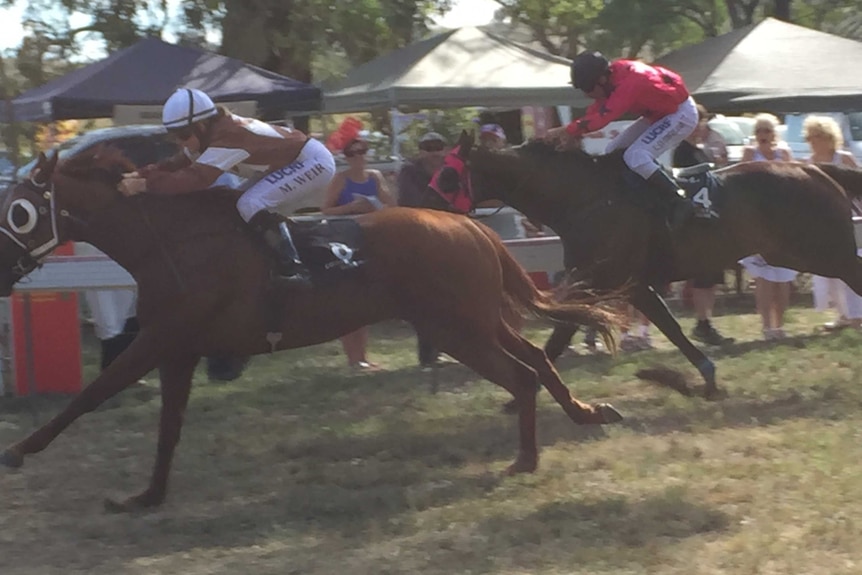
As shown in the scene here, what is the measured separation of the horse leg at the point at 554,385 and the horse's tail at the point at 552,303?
0.62ft

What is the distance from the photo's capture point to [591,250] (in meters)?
8.36

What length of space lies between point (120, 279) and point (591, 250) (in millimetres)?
3111

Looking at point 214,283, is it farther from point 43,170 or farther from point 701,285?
point 701,285

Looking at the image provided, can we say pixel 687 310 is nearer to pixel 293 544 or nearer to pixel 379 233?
pixel 379 233

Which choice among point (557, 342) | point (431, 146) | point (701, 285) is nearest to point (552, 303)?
point (557, 342)

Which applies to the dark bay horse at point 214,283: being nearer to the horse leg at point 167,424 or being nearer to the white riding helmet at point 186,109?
the horse leg at point 167,424

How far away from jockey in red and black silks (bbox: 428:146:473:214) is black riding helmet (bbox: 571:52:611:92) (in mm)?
884

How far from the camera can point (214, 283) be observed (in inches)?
253

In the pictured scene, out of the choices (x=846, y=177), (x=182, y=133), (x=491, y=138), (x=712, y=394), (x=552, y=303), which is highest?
(x=182, y=133)

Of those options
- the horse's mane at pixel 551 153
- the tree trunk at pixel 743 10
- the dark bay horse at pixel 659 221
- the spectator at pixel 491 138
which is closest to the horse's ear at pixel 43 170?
the dark bay horse at pixel 659 221

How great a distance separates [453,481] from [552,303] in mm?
1218

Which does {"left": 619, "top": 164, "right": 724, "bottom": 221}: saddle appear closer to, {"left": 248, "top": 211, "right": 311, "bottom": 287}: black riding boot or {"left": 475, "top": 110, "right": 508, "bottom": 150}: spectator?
{"left": 475, "top": 110, "right": 508, "bottom": 150}: spectator

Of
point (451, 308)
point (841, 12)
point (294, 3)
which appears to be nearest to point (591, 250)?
point (451, 308)

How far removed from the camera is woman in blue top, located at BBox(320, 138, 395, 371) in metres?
10.2
